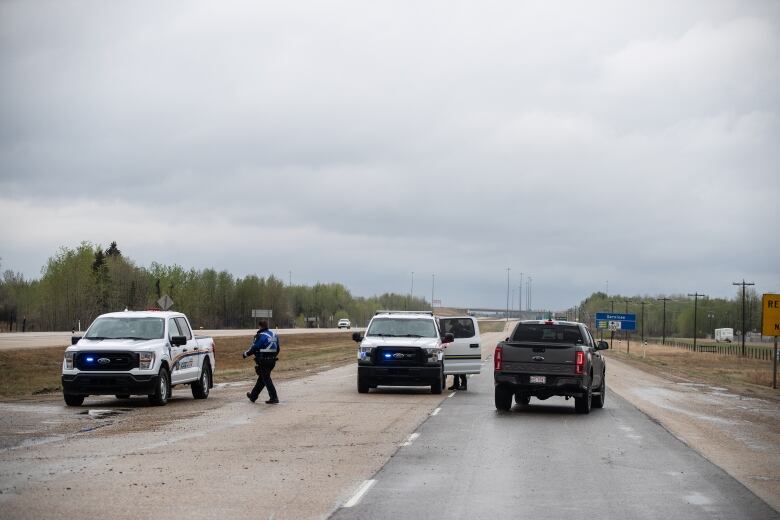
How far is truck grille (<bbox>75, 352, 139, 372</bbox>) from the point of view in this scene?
2333 centimetres

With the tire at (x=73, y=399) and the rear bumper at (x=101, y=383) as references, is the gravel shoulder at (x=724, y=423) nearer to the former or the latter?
the rear bumper at (x=101, y=383)

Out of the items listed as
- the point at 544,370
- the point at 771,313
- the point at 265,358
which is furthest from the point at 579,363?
the point at 771,313

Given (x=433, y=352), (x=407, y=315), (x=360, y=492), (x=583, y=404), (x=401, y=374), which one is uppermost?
(x=407, y=315)

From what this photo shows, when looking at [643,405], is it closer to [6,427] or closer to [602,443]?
[602,443]

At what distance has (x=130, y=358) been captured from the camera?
23.4m

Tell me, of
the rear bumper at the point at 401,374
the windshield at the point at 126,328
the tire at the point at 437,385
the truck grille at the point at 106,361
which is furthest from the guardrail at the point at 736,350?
the truck grille at the point at 106,361

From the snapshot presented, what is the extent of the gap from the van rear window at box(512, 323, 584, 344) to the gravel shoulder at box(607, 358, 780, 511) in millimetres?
2521

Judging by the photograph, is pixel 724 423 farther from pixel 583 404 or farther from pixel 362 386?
pixel 362 386

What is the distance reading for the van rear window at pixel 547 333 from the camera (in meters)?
23.8

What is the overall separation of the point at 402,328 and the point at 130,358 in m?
8.62

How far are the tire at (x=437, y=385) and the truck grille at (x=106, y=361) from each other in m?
8.37

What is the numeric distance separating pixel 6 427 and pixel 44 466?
5.86 m

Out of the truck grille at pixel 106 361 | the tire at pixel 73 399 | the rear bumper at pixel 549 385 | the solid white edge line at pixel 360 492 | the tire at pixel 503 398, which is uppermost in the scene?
the truck grille at pixel 106 361

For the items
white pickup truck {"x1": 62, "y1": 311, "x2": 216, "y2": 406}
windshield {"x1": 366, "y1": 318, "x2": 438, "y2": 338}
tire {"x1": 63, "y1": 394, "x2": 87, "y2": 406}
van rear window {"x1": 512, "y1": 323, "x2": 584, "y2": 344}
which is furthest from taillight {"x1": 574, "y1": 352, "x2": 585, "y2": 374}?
tire {"x1": 63, "y1": 394, "x2": 87, "y2": 406}
